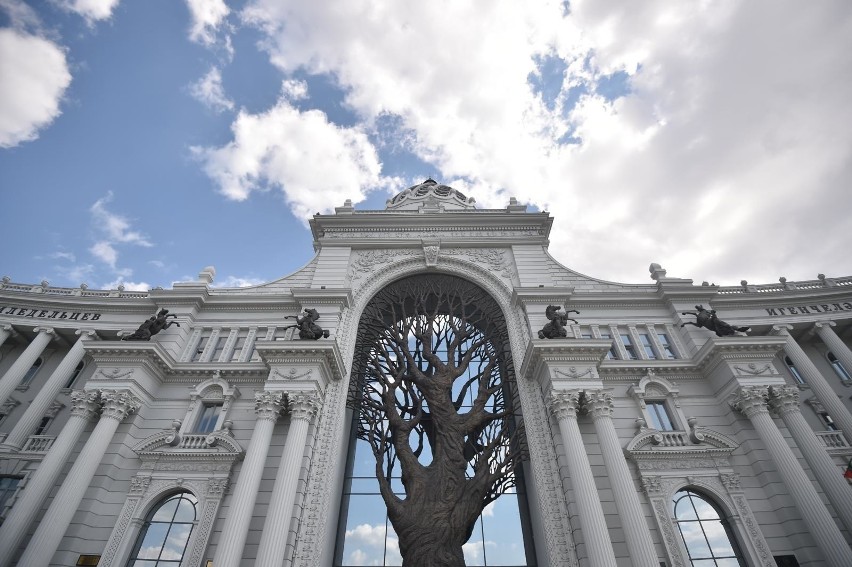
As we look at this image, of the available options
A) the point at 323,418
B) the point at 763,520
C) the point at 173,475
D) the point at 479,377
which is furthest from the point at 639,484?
the point at 173,475

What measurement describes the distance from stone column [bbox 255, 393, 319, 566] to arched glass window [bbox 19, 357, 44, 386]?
16.3 meters

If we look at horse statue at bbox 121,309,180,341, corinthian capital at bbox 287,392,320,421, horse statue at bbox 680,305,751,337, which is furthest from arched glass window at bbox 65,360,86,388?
horse statue at bbox 680,305,751,337

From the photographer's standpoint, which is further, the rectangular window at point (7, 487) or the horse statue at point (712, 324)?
the horse statue at point (712, 324)

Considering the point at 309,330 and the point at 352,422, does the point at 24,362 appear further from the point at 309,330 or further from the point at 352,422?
the point at 352,422

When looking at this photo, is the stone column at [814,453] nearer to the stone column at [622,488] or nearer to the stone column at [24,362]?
the stone column at [622,488]

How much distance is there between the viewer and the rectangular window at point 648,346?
2156 centimetres

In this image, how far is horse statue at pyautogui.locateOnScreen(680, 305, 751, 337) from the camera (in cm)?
2030

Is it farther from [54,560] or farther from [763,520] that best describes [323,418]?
[763,520]

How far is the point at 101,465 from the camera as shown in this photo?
17328mm

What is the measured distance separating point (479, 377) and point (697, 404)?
10.2 m

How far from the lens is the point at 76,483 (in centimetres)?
1586

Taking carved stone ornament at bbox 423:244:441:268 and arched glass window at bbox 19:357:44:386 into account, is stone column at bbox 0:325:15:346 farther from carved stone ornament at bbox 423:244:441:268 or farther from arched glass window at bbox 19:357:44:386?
carved stone ornament at bbox 423:244:441:268

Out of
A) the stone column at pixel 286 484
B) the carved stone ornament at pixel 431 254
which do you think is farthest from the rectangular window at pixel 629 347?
the stone column at pixel 286 484

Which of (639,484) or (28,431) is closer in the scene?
(639,484)
